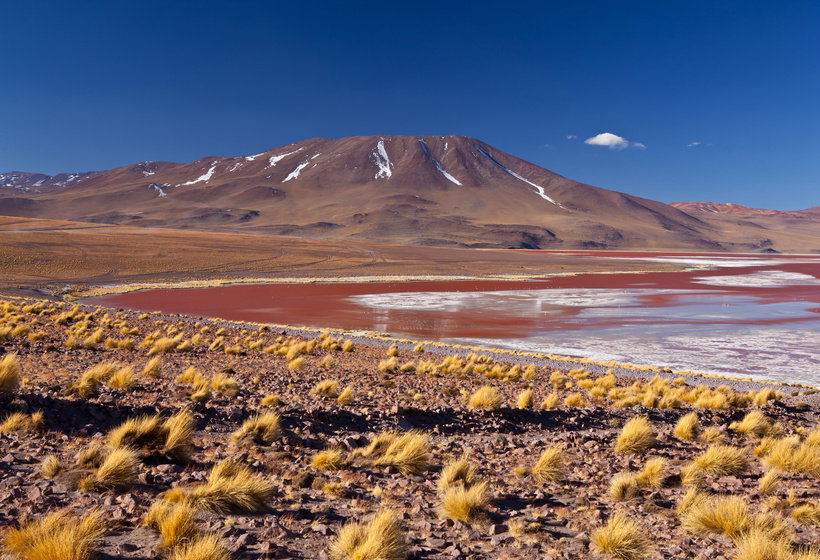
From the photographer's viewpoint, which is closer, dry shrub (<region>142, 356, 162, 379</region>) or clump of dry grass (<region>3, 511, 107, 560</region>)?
clump of dry grass (<region>3, 511, 107, 560</region>)

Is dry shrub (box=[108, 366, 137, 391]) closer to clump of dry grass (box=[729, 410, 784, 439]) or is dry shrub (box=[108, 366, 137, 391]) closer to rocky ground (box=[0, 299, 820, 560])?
rocky ground (box=[0, 299, 820, 560])

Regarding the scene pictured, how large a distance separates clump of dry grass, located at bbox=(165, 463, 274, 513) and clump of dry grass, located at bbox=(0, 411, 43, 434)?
2.58m

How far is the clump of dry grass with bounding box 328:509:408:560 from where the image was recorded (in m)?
3.87

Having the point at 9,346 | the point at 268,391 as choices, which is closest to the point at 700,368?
the point at 268,391

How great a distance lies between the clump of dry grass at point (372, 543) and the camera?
387cm

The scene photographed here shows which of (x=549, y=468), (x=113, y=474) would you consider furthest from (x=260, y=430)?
(x=549, y=468)

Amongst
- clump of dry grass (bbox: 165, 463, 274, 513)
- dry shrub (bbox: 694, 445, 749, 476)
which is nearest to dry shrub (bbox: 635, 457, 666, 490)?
dry shrub (bbox: 694, 445, 749, 476)

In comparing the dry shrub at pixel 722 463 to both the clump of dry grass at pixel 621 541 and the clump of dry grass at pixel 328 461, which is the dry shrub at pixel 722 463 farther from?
the clump of dry grass at pixel 328 461

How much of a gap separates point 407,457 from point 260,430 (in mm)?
2089

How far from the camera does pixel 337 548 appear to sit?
3.97 metres

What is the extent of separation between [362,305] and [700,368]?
2203 cm

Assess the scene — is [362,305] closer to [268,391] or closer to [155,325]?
[155,325]

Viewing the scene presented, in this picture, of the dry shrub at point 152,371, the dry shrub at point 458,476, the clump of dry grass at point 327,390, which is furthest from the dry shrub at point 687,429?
the dry shrub at point 152,371

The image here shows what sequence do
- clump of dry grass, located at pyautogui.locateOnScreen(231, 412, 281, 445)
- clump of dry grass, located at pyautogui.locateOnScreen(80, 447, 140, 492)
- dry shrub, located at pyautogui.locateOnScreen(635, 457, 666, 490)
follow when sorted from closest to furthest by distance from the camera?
1. clump of dry grass, located at pyautogui.locateOnScreen(80, 447, 140, 492)
2. dry shrub, located at pyautogui.locateOnScreen(635, 457, 666, 490)
3. clump of dry grass, located at pyautogui.locateOnScreen(231, 412, 281, 445)
